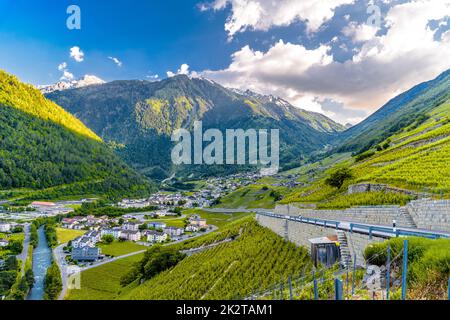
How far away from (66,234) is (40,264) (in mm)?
28215

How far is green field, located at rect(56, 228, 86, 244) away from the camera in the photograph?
77.8 m

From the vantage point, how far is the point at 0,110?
175m

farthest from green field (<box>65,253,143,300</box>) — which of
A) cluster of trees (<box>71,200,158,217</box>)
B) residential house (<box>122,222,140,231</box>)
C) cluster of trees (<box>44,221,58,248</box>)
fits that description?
cluster of trees (<box>71,200,158,217</box>)

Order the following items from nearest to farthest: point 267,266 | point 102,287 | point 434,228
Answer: point 434,228, point 267,266, point 102,287

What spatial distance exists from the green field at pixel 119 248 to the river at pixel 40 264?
488 inches

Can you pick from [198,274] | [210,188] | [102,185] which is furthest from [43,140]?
[198,274]

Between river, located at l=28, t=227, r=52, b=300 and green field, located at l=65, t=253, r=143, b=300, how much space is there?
18.0ft

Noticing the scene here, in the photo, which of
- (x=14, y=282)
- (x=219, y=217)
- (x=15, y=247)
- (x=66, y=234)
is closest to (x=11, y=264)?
(x=14, y=282)

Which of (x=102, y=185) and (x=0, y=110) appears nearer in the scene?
(x=102, y=185)

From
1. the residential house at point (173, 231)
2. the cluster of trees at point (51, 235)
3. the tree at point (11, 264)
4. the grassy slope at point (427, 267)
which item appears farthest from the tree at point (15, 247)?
the grassy slope at point (427, 267)

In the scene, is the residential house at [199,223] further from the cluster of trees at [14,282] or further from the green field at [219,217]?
the cluster of trees at [14,282]

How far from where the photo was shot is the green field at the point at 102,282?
140 ft
